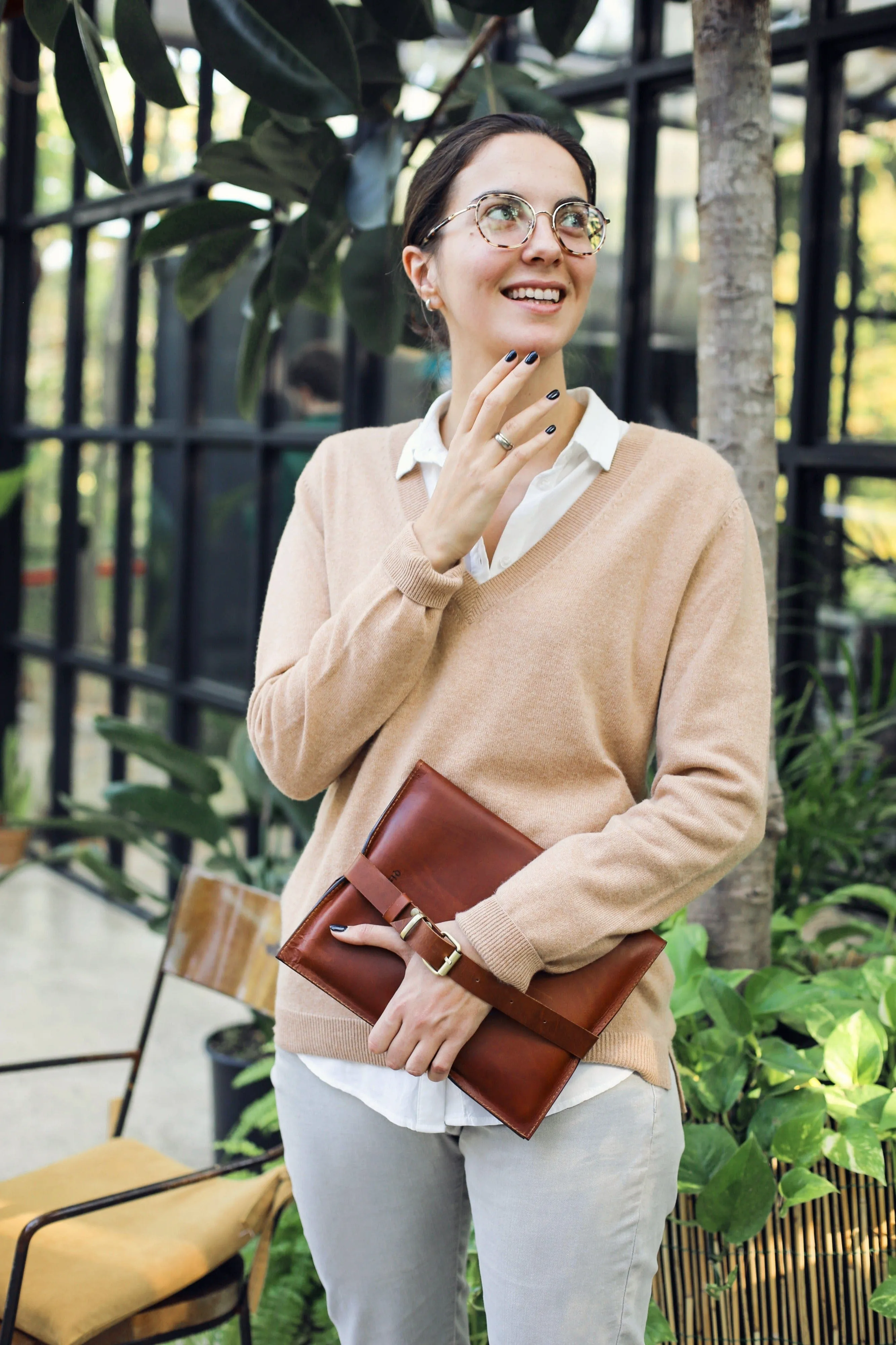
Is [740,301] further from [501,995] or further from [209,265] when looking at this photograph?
[501,995]

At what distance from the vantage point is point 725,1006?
1.46m

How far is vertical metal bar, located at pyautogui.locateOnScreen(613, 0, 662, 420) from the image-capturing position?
2568mm

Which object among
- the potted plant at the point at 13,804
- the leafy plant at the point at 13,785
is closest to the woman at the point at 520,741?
the potted plant at the point at 13,804

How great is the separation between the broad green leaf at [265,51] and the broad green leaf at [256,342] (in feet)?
1.66

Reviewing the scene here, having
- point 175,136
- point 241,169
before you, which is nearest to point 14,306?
point 175,136

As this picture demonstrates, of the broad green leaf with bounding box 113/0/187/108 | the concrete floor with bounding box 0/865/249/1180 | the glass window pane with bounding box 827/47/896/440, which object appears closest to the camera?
the broad green leaf with bounding box 113/0/187/108

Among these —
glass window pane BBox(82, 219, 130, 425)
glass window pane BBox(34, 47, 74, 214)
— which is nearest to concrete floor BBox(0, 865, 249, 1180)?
glass window pane BBox(82, 219, 130, 425)

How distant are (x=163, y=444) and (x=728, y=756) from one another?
3443 mm

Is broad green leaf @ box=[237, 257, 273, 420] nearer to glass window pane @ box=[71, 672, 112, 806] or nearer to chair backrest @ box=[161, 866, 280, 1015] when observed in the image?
chair backrest @ box=[161, 866, 280, 1015]

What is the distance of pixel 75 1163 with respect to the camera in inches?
72.4

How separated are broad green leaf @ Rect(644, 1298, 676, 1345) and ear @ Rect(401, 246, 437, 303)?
3.49 ft

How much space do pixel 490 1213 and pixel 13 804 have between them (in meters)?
3.99

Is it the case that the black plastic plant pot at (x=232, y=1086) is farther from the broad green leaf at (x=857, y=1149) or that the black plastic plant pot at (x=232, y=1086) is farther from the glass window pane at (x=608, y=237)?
the glass window pane at (x=608, y=237)

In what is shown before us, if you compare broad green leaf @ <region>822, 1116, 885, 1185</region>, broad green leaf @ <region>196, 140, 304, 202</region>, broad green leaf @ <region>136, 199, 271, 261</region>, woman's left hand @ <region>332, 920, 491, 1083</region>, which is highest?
broad green leaf @ <region>196, 140, 304, 202</region>
